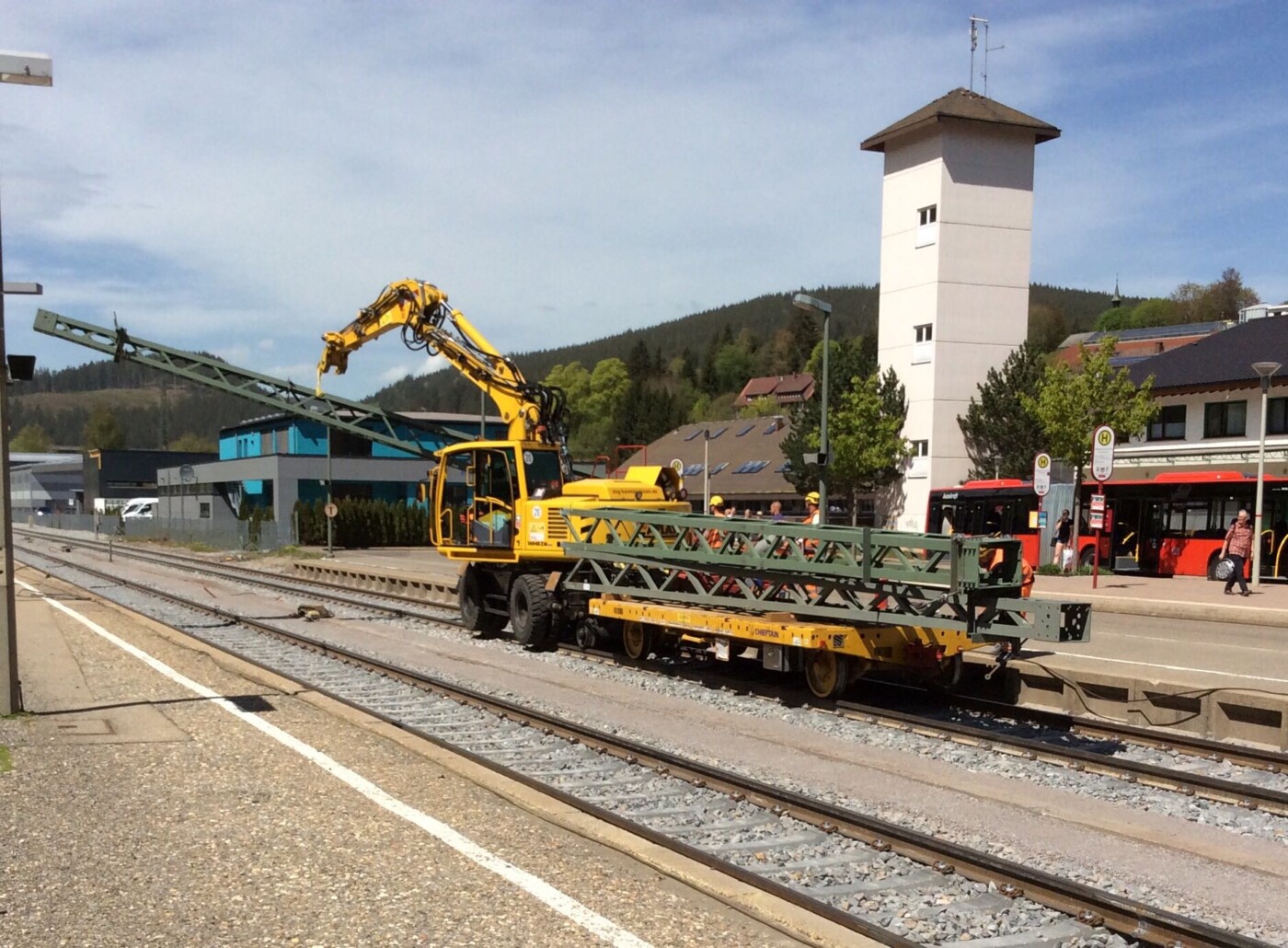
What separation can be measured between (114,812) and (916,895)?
204 inches

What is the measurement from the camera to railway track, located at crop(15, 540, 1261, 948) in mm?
5719

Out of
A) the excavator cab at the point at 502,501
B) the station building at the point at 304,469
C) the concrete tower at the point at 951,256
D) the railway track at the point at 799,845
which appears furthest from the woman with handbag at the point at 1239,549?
the station building at the point at 304,469

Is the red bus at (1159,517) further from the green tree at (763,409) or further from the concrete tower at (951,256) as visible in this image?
the green tree at (763,409)

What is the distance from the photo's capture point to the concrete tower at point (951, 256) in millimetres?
41500

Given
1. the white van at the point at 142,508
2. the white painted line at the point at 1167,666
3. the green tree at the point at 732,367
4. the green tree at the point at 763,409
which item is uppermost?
the green tree at the point at 732,367

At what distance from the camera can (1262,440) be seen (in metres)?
24.2

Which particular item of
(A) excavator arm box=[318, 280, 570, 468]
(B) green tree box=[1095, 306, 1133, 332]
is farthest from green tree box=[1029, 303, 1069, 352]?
(A) excavator arm box=[318, 280, 570, 468]

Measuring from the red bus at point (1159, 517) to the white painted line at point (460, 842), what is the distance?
70.5 ft

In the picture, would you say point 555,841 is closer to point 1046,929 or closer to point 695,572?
point 1046,929

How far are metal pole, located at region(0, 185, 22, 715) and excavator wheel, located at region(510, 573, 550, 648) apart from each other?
7.37 meters

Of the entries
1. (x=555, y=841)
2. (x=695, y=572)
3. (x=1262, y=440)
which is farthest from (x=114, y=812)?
(x=1262, y=440)

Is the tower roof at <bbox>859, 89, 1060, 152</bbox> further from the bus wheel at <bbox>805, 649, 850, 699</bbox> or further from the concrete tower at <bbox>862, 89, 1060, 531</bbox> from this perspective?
the bus wheel at <bbox>805, 649, 850, 699</bbox>

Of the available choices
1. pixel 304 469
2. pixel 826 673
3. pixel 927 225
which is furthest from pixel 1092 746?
pixel 304 469

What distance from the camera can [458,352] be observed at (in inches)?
786
